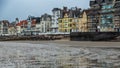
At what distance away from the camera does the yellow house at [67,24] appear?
14800cm

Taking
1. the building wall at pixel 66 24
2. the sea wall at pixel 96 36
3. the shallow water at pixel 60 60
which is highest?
the building wall at pixel 66 24

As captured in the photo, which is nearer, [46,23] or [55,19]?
[55,19]

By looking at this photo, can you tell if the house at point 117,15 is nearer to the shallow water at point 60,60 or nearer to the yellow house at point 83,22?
the yellow house at point 83,22

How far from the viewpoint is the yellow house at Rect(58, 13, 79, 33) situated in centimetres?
14800

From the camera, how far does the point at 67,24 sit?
151875 mm

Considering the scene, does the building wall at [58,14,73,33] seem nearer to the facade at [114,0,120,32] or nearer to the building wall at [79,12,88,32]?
the building wall at [79,12,88,32]

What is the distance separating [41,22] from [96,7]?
2378 inches

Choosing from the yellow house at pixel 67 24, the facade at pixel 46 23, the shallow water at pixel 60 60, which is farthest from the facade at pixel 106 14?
the shallow water at pixel 60 60

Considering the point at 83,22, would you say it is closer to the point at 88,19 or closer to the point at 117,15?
the point at 88,19

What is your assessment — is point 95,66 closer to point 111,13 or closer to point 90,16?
Result: point 111,13

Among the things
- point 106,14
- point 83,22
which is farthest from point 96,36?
point 83,22

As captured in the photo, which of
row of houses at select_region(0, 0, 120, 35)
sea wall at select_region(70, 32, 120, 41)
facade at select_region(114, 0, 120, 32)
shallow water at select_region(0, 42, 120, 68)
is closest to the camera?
shallow water at select_region(0, 42, 120, 68)

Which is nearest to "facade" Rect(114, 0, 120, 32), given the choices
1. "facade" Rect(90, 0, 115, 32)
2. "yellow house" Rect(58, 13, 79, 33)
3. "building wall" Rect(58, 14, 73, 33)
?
"facade" Rect(90, 0, 115, 32)

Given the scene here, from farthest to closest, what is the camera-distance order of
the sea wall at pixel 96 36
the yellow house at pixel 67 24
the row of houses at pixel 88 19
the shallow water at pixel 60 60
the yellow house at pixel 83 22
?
1. the yellow house at pixel 67 24
2. the yellow house at pixel 83 22
3. the row of houses at pixel 88 19
4. the sea wall at pixel 96 36
5. the shallow water at pixel 60 60
